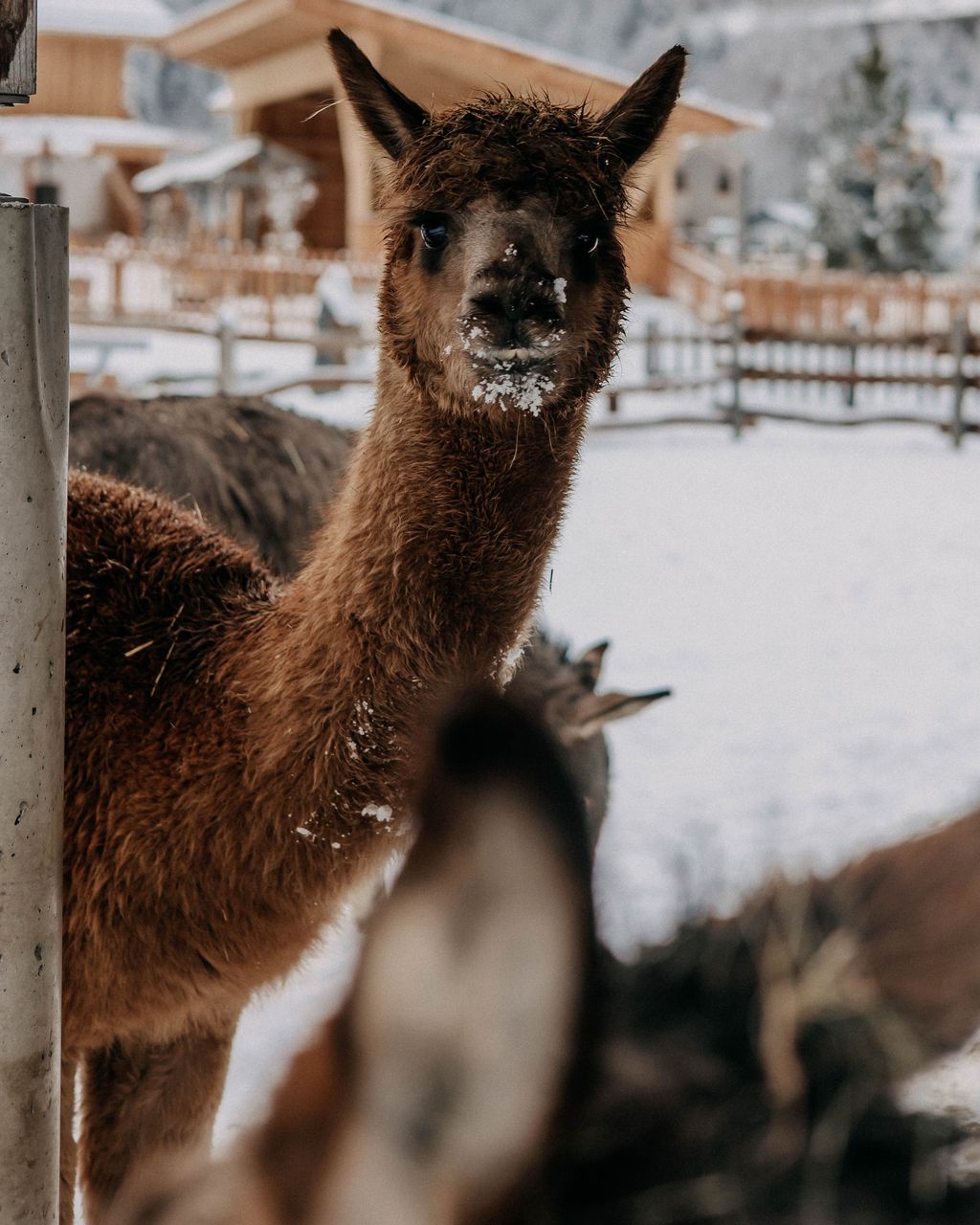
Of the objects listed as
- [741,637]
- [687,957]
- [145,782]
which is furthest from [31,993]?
[741,637]

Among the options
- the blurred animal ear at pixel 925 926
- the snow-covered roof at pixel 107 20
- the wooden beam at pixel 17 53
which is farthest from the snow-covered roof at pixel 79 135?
the blurred animal ear at pixel 925 926

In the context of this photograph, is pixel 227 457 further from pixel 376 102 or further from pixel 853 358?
A: pixel 853 358

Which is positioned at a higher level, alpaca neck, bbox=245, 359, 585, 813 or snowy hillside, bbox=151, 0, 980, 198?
snowy hillside, bbox=151, 0, 980, 198

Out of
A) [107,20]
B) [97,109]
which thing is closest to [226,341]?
[107,20]

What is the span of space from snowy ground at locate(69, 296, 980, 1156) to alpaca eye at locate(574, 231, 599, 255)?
2.19ft

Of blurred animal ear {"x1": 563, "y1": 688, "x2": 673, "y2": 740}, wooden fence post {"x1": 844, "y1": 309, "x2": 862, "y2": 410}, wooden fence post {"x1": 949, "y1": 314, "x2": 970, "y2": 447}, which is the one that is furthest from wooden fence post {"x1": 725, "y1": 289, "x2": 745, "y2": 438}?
blurred animal ear {"x1": 563, "y1": 688, "x2": 673, "y2": 740}

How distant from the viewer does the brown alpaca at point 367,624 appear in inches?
94.3

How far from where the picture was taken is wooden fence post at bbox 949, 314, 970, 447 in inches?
637

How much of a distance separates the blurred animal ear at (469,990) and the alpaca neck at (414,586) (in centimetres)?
176

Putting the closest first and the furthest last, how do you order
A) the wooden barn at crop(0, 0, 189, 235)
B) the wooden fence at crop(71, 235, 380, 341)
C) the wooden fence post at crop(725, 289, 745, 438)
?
the wooden fence post at crop(725, 289, 745, 438) < the wooden fence at crop(71, 235, 380, 341) < the wooden barn at crop(0, 0, 189, 235)

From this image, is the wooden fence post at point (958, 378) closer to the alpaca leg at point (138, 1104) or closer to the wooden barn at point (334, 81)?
the wooden barn at point (334, 81)

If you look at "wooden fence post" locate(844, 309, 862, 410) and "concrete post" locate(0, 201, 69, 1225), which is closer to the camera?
"concrete post" locate(0, 201, 69, 1225)

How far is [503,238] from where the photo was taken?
241 cm

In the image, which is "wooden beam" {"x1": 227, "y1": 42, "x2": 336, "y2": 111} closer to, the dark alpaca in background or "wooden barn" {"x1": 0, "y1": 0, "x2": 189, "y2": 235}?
"wooden barn" {"x1": 0, "y1": 0, "x2": 189, "y2": 235}
